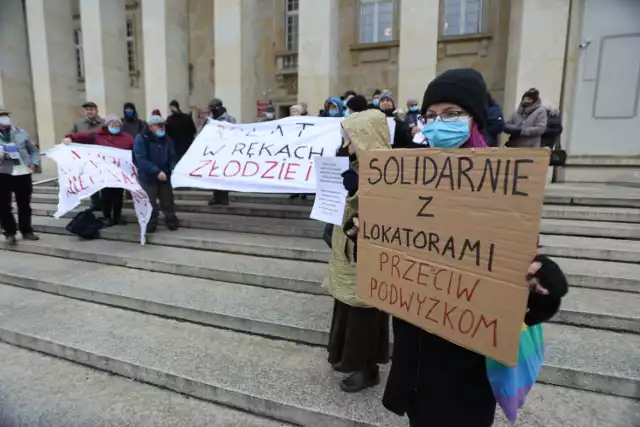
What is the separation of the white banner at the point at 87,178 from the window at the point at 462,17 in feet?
37.4

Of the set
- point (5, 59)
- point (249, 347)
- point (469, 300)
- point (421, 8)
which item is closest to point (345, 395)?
point (249, 347)

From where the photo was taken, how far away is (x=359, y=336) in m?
2.33

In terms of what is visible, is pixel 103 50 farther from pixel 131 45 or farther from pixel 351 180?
pixel 351 180

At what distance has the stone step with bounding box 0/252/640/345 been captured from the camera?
3037 mm

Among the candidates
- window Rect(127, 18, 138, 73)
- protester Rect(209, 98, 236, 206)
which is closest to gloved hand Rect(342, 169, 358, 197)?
protester Rect(209, 98, 236, 206)

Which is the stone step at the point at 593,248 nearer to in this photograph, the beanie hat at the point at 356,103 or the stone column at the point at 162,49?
the beanie hat at the point at 356,103

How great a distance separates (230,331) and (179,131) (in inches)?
224

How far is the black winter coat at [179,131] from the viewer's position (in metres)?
7.71

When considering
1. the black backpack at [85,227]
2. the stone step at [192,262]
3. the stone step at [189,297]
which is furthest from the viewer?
the black backpack at [85,227]

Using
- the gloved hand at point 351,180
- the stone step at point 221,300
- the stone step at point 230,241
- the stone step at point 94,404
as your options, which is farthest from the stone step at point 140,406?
the stone step at point 230,241

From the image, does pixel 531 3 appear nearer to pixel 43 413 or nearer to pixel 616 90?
pixel 616 90

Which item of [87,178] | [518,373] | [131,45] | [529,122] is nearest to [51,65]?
[131,45]

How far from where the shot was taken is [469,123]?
4.48 ft

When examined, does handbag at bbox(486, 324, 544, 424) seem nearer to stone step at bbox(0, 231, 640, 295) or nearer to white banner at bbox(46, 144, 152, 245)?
stone step at bbox(0, 231, 640, 295)
